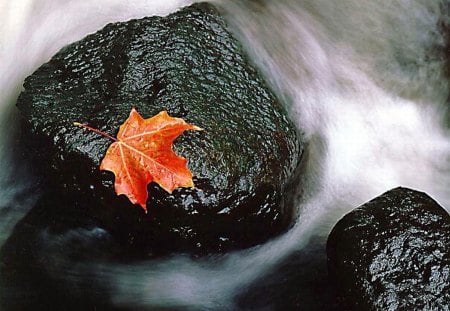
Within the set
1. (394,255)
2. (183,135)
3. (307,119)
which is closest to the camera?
(394,255)

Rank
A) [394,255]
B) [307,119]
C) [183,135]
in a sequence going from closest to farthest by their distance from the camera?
1. [394,255]
2. [183,135]
3. [307,119]

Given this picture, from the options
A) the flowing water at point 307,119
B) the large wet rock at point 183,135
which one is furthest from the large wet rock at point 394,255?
the large wet rock at point 183,135

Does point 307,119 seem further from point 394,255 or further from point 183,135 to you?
point 394,255

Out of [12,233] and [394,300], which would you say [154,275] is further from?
[394,300]

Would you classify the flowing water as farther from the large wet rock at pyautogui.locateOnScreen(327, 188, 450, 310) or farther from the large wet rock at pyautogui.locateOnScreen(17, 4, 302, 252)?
the large wet rock at pyautogui.locateOnScreen(327, 188, 450, 310)

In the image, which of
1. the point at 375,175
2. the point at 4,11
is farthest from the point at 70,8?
the point at 375,175

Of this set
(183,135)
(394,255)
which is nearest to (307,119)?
(183,135)

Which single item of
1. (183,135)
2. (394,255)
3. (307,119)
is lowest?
(394,255)
